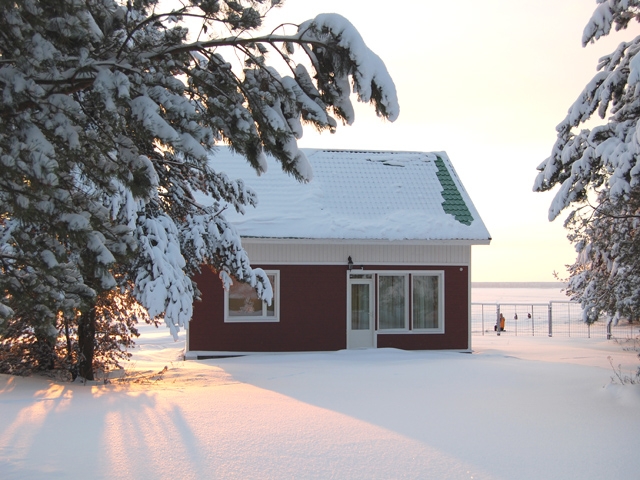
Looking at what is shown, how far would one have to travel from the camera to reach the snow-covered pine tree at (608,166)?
1050cm

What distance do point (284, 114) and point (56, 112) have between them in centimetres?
214

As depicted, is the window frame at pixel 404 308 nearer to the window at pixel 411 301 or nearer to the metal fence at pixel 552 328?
the window at pixel 411 301

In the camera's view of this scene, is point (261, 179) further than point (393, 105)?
Yes

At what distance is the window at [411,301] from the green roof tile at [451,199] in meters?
1.84

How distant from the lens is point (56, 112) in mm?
4891

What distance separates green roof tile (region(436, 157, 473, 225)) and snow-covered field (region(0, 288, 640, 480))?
706 centimetres

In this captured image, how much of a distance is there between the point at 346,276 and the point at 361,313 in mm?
1187

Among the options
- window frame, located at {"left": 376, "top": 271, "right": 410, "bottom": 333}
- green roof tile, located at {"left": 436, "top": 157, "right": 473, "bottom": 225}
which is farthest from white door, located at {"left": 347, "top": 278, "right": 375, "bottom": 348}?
green roof tile, located at {"left": 436, "top": 157, "right": 473, "bottom": 225}

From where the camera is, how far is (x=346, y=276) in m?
17.7

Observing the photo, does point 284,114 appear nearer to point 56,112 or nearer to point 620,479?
point 56,112

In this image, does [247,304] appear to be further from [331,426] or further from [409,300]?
[331,426]

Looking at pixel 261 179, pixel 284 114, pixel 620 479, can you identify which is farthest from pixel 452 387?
pixel 261 179

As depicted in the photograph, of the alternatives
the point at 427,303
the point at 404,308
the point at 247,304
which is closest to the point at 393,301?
the point at 404,308

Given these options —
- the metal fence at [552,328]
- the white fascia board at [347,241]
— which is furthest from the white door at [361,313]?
the metal fence at [552,328]
